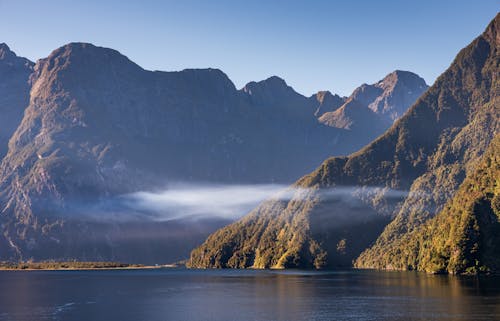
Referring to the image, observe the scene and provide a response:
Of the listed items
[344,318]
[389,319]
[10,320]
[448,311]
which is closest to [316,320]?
[344,318]

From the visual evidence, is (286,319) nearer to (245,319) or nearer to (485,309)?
(245,319)

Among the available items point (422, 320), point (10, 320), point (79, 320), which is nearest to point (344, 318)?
point (422, 320)

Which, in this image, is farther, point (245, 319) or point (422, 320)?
point (245, 319)

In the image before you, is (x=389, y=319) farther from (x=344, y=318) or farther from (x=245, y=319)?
(x=245, y=319)

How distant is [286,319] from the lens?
196625mm

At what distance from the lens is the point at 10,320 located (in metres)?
199

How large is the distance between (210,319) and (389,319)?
173ft

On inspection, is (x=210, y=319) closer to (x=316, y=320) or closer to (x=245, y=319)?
(x=245, y=319)

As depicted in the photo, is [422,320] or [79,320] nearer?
[422,320]

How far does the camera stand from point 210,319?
199875 millimetres

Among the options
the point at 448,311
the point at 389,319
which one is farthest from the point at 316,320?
the point at 448,311

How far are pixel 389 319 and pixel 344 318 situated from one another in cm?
1346

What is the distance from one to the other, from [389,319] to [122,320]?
78564mm

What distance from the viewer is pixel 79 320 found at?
656ft
